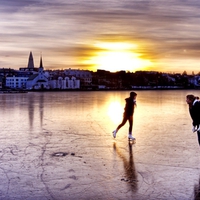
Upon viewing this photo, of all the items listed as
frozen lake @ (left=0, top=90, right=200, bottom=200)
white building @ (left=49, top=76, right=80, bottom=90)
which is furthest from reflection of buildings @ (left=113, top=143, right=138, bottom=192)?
white building @ (left=49, top=76, right=80, bottom=90)

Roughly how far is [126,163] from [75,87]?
7140 inches

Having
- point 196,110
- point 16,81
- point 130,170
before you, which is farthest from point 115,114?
point 16,81

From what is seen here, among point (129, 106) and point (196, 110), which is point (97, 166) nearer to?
point (196, 110)

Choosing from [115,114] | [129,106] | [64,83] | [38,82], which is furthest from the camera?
[64,83]

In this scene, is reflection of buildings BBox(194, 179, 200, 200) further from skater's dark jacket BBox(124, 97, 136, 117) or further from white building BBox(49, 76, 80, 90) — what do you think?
white building BBox(49, 76, 80, 90)

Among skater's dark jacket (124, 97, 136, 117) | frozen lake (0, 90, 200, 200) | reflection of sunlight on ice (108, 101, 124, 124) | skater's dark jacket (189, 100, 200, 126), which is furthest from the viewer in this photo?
reflection of sunlight on ice (108, 101, 124, 124)

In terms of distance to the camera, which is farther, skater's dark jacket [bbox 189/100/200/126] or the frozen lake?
skater's dark jacket [bbox 189/100/200/126]

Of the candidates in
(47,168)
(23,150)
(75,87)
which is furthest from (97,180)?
(75,87)

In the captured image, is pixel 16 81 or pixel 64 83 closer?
pixel 16 81

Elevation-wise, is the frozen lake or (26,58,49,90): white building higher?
(26,58,49,90): white building

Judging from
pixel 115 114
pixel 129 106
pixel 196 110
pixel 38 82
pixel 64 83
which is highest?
pixel 38 82

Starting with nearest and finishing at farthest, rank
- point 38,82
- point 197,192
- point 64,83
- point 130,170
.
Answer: point 197,192, point 130,170, point 38,82, point 64,83

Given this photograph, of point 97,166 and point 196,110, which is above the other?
point 196,110

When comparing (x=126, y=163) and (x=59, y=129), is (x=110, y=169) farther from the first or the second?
(x=59, y=129)
